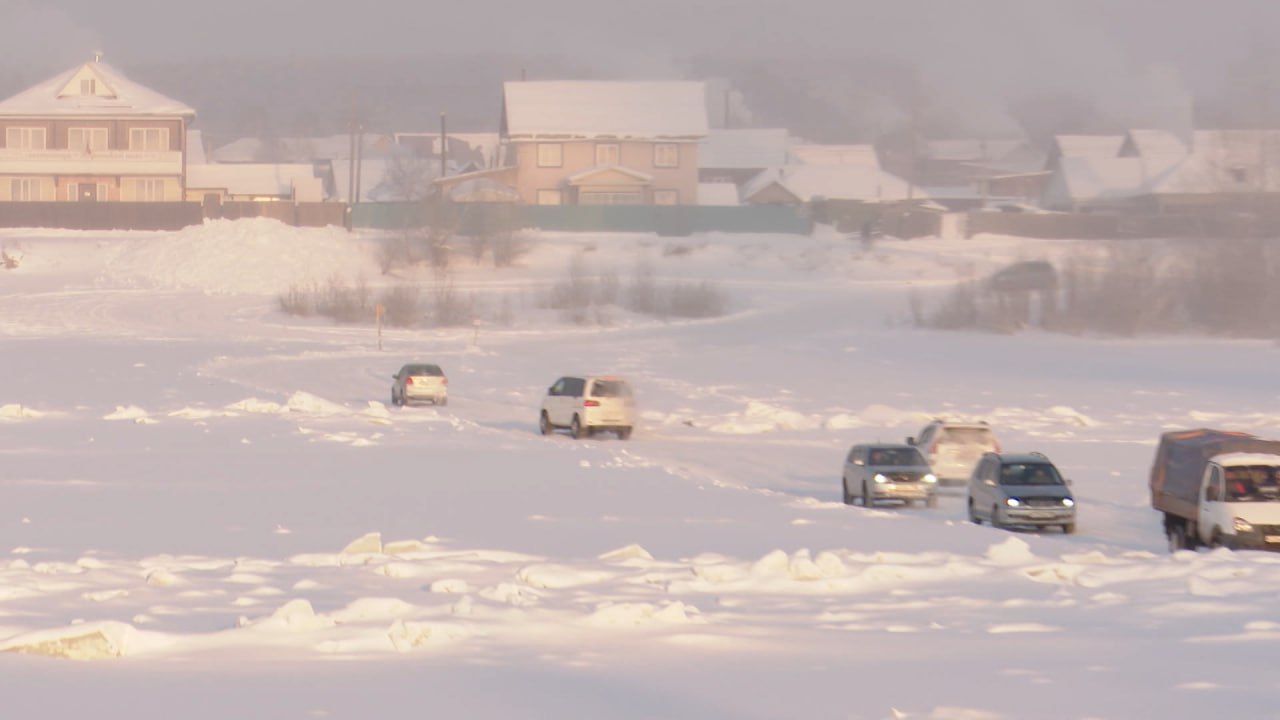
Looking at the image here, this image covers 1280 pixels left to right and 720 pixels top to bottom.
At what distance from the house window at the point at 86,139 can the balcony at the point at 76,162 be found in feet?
1.52

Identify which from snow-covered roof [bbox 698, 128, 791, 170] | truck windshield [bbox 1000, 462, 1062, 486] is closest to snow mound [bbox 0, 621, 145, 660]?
truck windshield [bbox 1000, 462, 1062, 486]

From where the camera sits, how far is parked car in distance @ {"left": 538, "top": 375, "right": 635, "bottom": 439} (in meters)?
37.8

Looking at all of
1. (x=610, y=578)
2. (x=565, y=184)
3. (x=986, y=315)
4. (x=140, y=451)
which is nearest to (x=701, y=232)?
(x=565, y=184)

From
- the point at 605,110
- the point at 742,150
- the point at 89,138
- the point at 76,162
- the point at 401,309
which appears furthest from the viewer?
the point at 742,150

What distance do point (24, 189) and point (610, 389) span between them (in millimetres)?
69462

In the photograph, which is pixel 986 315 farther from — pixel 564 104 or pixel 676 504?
pixel 676 504

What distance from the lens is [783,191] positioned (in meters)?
126

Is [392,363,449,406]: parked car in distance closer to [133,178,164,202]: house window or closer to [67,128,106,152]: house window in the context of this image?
[133,178,164,202]: house window

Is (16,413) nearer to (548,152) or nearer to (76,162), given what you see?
(76,162)

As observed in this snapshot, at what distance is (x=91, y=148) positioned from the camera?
9781 centimetres

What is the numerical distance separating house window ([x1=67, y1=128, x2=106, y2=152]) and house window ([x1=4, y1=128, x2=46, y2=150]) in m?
1.56

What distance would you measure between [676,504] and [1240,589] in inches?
393

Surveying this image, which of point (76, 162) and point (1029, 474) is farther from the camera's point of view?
point (76, 162)

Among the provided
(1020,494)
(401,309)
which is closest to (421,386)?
(1020,494)
